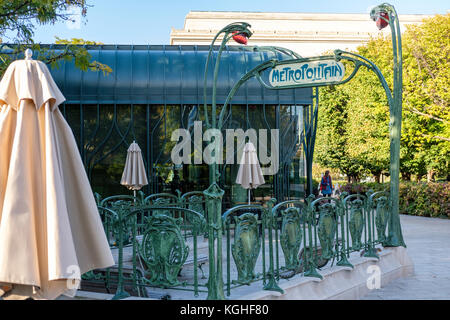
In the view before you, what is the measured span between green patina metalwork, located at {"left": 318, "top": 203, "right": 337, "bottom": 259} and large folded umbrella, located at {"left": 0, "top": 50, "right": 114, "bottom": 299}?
11.0 ft

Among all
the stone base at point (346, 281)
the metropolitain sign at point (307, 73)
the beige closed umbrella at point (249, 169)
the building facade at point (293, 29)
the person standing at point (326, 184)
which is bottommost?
the stone base at point (346, 281)

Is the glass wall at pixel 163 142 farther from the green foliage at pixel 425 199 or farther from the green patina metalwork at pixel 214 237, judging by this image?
the green patina metalwork at pixel 214 237

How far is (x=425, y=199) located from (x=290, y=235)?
16768 mm

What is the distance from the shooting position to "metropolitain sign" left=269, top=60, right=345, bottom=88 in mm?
7387

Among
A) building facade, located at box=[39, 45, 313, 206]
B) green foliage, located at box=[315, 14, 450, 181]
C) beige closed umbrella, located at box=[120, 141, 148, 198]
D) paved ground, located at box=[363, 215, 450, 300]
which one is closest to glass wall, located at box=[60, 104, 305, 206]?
building facade, located at box=[39, 45, 313, 206]

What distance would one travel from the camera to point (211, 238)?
4.47 meters

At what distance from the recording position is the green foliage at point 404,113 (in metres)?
22.1

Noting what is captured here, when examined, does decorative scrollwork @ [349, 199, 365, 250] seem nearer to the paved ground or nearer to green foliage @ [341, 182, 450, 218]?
the paved ground

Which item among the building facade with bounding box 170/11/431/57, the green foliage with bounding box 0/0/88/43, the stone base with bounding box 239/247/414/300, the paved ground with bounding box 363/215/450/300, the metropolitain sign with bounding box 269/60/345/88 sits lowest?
the paved ground with bounding box 363/215/450/300

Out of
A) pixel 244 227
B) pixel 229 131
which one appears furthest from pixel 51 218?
pixel 229 131

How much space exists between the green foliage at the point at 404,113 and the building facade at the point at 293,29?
25.6m

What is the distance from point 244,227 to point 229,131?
10725mm

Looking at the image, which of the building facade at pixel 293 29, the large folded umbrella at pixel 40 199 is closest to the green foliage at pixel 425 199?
the large folded umbrella at pixel 40 199
